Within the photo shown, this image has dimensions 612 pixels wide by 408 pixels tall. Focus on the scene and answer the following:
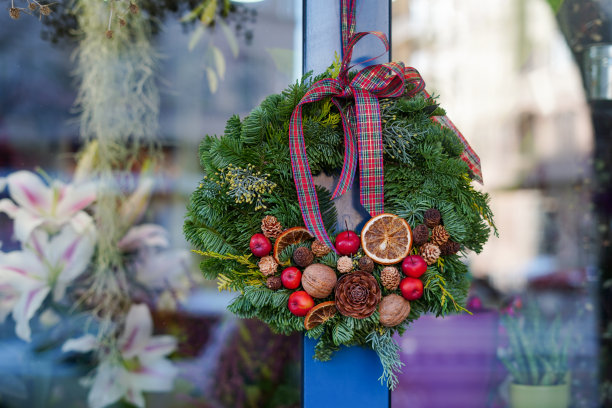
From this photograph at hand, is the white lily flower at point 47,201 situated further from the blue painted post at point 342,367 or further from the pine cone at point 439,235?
the pine cone at point 439,235

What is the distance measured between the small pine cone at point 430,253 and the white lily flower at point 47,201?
4.67ft

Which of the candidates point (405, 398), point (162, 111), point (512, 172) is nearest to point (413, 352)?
point (405, 398)

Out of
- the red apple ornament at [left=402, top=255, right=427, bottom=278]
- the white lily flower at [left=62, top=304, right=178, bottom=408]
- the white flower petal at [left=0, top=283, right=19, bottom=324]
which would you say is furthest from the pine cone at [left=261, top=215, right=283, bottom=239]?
the white flower petal at [left=0, top=283, right=19, bottom=324]

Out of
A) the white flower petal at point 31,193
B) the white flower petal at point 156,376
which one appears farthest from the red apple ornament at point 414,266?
the white flower petal at point 31,193

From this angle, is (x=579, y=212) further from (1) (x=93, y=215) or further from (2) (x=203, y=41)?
(1) (x=93, y=215)

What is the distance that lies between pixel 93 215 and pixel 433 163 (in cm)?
144

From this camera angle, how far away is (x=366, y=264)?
0.87 meters

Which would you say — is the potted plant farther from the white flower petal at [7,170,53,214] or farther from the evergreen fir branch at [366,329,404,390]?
the white flower petal at [7,170,53,214]

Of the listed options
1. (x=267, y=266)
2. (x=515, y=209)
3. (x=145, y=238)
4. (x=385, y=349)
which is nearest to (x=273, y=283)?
(x=267, y=266)

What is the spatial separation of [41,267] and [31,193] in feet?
0.96

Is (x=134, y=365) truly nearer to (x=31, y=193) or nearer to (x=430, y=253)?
(x=31, y=193)

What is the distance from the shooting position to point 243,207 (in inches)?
36.3

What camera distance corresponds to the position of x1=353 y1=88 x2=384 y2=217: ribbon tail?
879 mm

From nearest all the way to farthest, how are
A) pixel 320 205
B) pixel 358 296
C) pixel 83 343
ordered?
1. pixel 358 296
2. pixel 320 205
3. pixel 83 343
